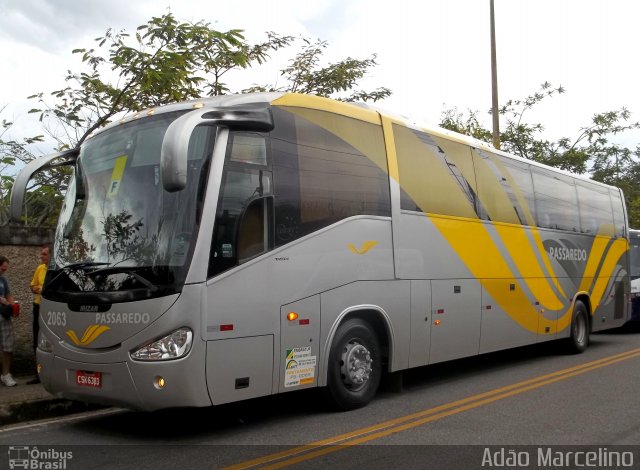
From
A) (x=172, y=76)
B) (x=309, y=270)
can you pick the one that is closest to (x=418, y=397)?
(x=309, y=270)

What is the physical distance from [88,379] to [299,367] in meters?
2.02

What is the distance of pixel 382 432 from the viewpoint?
6641 millimetres

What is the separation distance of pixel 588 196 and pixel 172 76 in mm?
8554

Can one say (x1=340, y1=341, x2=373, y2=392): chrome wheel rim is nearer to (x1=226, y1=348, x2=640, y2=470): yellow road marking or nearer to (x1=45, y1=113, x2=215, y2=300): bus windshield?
(x1=226, y1=348, x2=640, y2=470): yellow road marking

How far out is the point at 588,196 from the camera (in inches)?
552

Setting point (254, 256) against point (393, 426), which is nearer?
point (254, 256)

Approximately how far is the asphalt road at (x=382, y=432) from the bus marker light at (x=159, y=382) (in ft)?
1.89

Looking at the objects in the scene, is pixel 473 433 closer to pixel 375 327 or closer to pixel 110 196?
pixel 375 327

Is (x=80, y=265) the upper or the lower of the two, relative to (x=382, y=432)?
upper

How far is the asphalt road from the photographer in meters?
5.71

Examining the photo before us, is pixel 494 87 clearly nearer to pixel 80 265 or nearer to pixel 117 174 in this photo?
pixel 117 174

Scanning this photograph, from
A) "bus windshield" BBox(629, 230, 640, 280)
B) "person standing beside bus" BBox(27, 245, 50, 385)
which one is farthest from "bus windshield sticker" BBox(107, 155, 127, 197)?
"bus windshield" BBox(629, 230, 640, 280)

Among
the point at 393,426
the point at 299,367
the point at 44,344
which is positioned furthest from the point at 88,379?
the point at 393,426

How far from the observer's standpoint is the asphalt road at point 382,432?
5707mm
